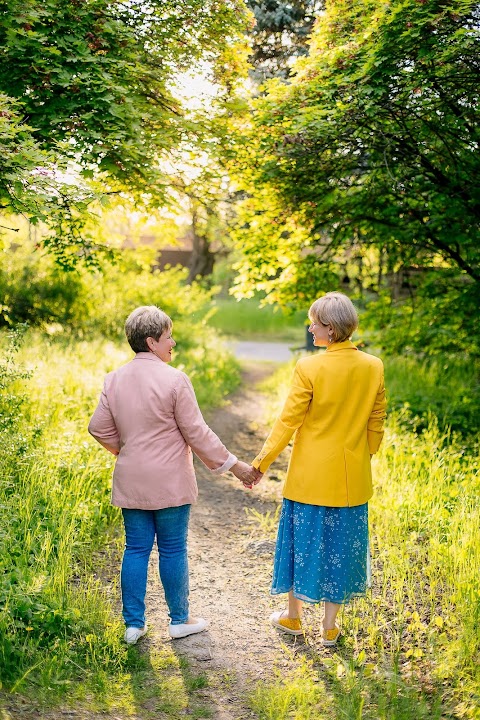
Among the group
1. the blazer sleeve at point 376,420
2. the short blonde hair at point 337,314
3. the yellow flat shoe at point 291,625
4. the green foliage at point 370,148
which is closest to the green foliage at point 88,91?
the green foliage at point 370,148

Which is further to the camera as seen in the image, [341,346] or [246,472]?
[246,472]

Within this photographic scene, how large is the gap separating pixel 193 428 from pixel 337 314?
0.92 m

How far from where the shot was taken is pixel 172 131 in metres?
6.21

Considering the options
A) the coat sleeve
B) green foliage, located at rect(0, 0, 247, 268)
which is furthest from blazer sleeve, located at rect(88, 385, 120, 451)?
green foliage, located at rect(0, 0, 247, 268)

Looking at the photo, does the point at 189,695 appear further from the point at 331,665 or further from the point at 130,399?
the point at 130,399

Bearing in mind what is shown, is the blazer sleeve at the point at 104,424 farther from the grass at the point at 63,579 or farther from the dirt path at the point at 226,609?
the dirt path at the point at 226,609

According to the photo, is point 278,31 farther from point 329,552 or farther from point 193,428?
point 329,552

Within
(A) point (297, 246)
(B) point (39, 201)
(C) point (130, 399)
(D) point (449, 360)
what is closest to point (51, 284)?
(A) point (297, 246)

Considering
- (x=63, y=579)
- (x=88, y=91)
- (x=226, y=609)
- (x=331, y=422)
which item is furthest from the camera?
(x=88, y=91)

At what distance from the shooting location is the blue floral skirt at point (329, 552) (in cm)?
361

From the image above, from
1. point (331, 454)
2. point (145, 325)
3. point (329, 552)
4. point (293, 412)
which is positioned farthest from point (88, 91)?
point (329, 552)

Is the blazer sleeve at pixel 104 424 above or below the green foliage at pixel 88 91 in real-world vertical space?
below

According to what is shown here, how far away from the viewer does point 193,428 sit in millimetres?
3480

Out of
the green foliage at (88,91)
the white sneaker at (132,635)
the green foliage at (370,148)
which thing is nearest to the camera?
the white sneaker at (132,635)
